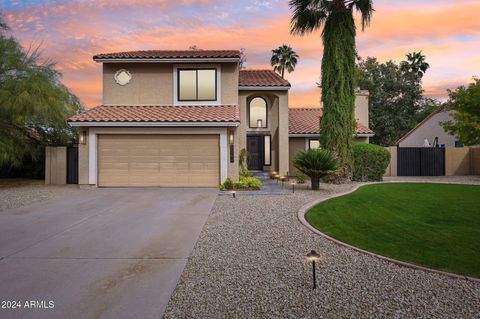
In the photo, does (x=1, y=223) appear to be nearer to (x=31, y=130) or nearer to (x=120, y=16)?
(x=31, y=130)

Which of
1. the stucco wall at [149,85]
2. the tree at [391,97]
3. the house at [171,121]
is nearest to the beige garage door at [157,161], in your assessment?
the house at [171,121]

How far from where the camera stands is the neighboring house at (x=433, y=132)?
2956 centimetres

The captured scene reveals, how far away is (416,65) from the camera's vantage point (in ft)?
119

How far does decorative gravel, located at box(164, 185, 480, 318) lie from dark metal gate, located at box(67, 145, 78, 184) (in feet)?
40.7

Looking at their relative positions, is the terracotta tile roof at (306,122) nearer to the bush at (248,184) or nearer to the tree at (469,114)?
the tree at (469,114)

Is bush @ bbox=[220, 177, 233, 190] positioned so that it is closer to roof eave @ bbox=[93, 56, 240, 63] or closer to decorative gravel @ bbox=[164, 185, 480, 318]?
roof eave @ bbox=[93, 56, 240, 63]

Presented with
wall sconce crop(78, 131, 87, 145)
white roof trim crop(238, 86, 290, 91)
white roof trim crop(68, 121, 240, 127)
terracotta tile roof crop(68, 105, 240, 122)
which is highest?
white roof trim crop(238, 86, 290, 91)

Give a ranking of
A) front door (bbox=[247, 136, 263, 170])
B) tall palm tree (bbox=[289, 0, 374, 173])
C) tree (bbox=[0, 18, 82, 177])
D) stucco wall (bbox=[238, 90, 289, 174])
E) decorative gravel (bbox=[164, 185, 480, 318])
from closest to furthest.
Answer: decorative gravel (bbox=[164, 185, 480, 318]) < tree (bbox=[0, 18, 82, 177]) < tall palm tree (bbox=[289, 0, 374, 173]) < stucco wall (bbox=[238, 90, 289, 174]) < front door (bbox=[247, 136, 263, 170])

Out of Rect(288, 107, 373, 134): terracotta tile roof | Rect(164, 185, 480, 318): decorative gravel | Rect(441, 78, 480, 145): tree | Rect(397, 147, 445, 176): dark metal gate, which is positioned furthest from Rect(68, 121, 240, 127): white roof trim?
Rect(441, 78, 480, 145): tree

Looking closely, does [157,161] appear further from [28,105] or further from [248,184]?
[28,105]

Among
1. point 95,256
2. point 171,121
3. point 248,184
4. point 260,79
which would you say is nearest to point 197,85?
point 171,121

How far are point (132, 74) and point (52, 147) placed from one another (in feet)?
18.4

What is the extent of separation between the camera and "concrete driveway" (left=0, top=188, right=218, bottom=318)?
3500 millimetres

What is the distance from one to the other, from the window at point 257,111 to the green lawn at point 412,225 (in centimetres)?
904
